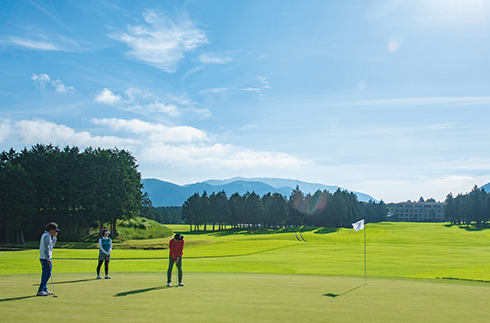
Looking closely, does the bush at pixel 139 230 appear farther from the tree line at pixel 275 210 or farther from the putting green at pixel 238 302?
the putting green at pixel 238 302

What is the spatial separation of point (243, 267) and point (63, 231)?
173 ft

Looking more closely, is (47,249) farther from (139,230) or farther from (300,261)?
(139,230)

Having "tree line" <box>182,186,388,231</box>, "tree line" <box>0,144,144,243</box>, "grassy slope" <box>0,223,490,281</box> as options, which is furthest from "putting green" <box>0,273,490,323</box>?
"tree line" <box>182,186,388,231</box>

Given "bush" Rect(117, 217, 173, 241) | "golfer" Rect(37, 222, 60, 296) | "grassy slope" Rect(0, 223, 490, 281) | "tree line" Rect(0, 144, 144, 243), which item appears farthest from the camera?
"bush" Rect(117, 217, 173, 241)

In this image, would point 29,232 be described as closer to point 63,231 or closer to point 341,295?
point 63,231

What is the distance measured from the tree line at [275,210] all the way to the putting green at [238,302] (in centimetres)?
11068

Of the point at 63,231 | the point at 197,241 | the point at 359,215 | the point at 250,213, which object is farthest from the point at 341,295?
the point at 359,215

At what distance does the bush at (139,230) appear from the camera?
74625 millimetres

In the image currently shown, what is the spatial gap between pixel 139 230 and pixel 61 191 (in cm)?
1813

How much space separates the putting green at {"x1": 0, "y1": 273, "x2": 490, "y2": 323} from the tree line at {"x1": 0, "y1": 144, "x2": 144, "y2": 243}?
173 feet

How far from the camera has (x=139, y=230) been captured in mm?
78562

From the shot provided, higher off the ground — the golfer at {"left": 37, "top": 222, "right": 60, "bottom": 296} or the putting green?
the golfer at {"left": 37, "top": 222, "right": 60, "bottom": 296}

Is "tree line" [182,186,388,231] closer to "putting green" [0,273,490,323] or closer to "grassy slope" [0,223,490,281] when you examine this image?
"grassy slope" [0,223,490,281]

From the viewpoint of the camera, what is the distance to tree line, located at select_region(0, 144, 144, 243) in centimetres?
6162
